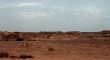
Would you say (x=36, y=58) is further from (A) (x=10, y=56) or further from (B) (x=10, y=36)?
(B) (x=10, y=36)

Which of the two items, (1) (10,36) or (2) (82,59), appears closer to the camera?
(2) (82,59)

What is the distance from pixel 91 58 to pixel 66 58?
2.14 metres

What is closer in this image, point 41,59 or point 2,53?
point 41,59

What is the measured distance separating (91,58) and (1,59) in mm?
7179

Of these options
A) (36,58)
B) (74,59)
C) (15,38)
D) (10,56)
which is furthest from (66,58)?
(15,38)

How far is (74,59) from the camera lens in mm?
24141

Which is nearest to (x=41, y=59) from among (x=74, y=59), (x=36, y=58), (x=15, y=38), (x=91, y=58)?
(x=36, y=58)

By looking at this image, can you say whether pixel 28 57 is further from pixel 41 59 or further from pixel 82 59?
pixel 82 59

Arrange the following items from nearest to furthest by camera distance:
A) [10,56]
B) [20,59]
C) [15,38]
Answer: [20,59] < [10,56] < [15,38]

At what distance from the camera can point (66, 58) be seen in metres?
24.5

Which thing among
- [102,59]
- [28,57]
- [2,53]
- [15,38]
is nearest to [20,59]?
[28,57]

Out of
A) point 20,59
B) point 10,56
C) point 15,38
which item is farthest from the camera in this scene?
point 15,38

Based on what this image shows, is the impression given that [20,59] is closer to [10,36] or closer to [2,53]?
[2,53]

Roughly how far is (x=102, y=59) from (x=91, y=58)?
928 mm
